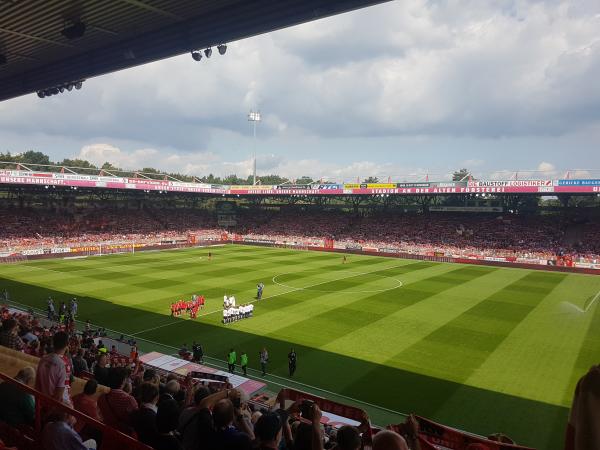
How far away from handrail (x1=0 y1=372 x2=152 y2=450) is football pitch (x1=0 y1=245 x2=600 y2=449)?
407 inches

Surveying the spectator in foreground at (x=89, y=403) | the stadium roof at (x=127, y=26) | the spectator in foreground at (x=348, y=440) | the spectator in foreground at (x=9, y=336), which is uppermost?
the stadium roof at (x=127, y=26)

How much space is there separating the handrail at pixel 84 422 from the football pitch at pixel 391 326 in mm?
10330

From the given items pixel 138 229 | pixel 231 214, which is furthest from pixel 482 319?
Result: pixel 231 214

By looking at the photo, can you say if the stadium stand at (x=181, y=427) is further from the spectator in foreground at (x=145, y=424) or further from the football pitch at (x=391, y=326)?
the football pitch at (x=391, y=326)

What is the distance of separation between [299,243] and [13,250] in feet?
107

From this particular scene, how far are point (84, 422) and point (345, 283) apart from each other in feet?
95.6

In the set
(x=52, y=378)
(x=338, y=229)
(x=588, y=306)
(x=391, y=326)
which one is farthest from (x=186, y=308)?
(x=338, y=229)

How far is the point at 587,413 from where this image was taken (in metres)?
1.72

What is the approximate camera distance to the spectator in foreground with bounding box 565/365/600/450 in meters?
1.69

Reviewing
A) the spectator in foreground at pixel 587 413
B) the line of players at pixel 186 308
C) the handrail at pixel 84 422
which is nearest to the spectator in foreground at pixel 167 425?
the handrail at pixel 84 422

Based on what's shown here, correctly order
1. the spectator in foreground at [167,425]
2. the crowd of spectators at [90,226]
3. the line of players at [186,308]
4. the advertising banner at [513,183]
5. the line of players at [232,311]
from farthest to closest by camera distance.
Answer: the crowd of spectators at [90,226]
the advertising banner at [513,183]
the line of players at [186,308]
the line of players at [232,311]
the spectator in foreground at [167,425]

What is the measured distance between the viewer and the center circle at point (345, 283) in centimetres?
3034

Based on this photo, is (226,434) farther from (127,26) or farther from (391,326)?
(391,326)

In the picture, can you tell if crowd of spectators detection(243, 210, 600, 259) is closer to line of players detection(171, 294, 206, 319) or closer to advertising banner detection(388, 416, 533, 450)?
line of players detection(171, 294, 206, 319)
